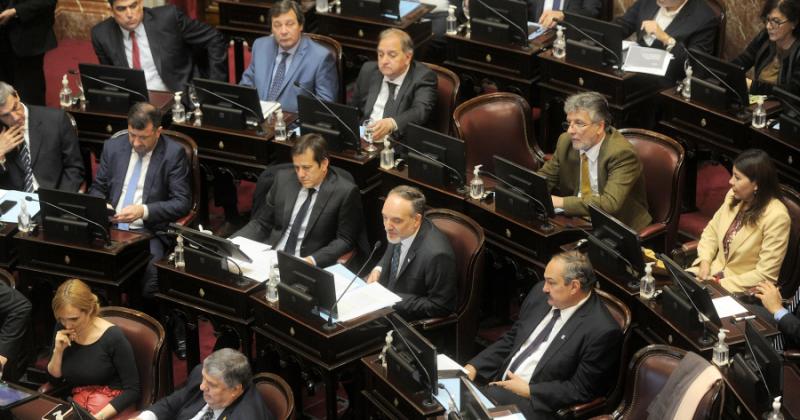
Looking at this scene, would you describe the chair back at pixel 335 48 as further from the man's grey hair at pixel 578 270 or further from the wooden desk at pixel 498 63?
the man's grey hair at pixel 578 270

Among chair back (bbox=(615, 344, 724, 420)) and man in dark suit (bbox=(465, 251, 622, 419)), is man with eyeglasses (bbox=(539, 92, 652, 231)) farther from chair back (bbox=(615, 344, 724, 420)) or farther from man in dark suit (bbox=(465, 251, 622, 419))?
chair back (bbox=(615, 344, 724, 420))

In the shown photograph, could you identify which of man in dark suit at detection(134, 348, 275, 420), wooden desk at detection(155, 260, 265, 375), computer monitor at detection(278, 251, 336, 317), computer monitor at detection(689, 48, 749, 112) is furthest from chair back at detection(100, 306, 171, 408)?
computer monitor at detection(689, 48, 749, 112)

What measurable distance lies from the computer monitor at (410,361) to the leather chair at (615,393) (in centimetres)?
55

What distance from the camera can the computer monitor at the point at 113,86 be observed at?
23.0ft

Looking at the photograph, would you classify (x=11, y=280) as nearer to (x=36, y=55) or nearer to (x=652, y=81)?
(x=36, y=55)

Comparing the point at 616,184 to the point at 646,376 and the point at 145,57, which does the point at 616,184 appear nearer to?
the point at 646,376

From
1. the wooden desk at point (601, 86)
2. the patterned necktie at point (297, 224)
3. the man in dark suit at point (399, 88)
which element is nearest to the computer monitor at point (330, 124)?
the man in dark suit at point (399, 88)

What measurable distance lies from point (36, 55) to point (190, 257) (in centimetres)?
275

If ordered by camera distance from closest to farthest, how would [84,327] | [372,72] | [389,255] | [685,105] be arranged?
[84,327] → [389,255] → [685,105] → [372,72]

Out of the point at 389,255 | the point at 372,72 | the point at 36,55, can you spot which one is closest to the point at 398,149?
the point at 372,72

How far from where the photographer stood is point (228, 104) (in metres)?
6.80

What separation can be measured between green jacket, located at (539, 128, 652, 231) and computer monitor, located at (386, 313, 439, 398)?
1.28 metres

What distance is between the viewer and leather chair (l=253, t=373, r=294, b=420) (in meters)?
4.78

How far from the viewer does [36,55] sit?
7.83 metres
